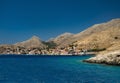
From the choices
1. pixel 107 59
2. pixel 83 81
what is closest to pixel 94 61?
pixel 107 59

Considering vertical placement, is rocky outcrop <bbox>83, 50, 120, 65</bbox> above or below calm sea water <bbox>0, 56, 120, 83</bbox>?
above

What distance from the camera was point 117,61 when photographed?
116 m

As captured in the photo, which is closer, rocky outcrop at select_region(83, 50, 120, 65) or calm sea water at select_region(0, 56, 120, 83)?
calm sea water at select_region(0, 56, 120, 83)

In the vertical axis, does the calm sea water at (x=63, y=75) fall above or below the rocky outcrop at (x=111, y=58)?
below

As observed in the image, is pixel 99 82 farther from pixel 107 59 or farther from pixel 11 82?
pixel 107 59

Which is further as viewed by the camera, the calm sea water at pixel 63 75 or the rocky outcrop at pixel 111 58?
the rocky outcrop at pixel 111 58

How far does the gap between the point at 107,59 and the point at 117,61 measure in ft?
27.2

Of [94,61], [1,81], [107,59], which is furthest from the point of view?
[94,61]

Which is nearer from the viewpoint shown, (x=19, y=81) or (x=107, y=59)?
(x=19, y=81)

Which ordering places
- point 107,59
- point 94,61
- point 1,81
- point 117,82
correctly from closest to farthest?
1. point 117,82
2. point 1,81
3. point 107,59
4. point 94,61

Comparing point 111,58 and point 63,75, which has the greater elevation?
point 111,58

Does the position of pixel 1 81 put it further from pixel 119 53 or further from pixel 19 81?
pixel 119 53

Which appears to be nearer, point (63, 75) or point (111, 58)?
point (63, 75)

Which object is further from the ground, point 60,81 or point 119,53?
point 119,53
